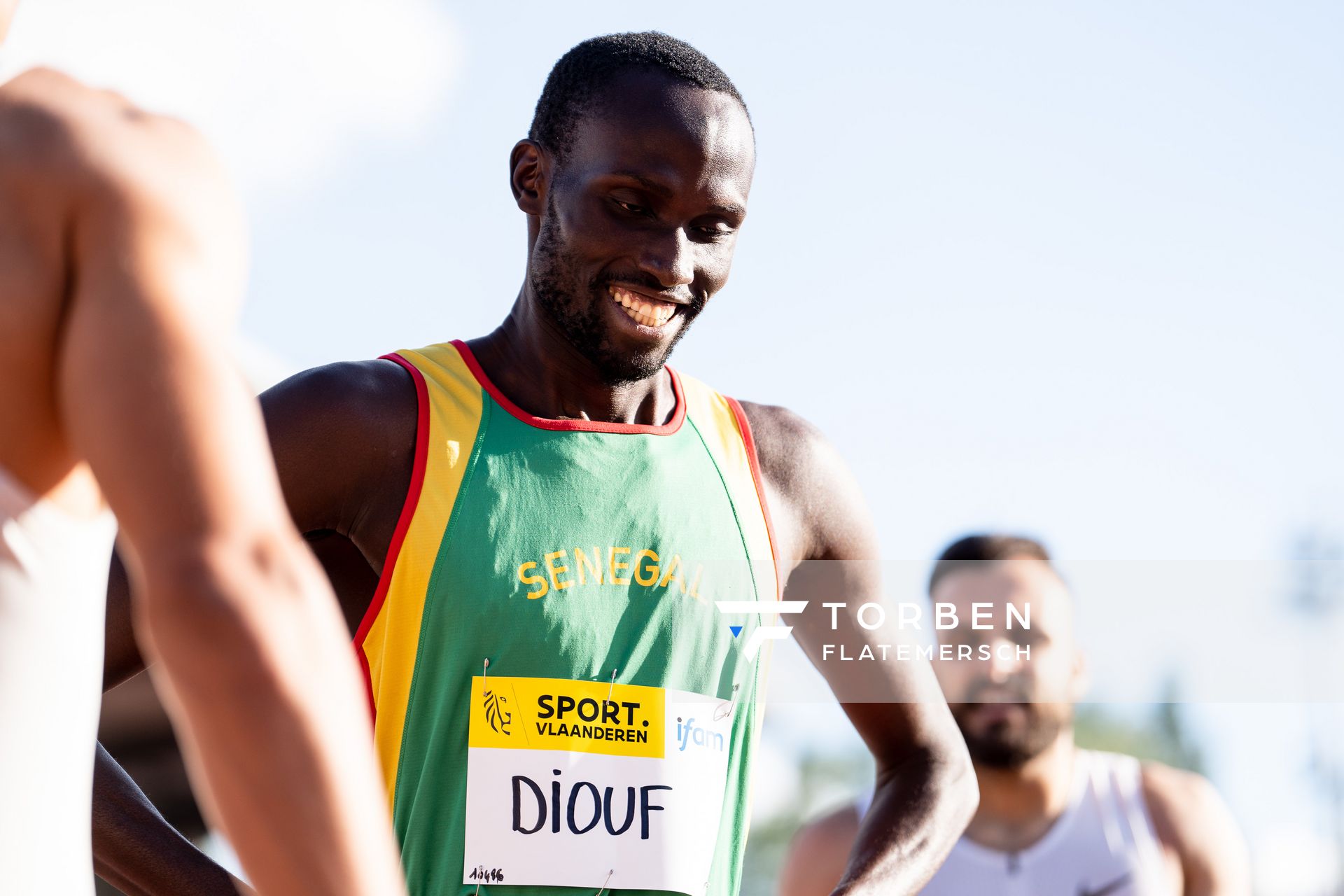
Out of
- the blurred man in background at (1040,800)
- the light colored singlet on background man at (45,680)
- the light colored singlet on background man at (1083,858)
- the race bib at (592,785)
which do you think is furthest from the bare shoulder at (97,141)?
the blurred man in background at (1040,800)

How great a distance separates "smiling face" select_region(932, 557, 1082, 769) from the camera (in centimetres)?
514

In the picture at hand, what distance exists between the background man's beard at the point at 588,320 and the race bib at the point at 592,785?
56 centimetres

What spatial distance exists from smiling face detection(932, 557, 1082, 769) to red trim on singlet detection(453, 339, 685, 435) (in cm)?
266

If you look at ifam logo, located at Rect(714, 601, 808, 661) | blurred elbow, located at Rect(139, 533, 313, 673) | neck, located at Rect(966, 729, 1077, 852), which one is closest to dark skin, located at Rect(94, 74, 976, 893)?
ifam logo, located at Rect(714, 601, 808, 661)

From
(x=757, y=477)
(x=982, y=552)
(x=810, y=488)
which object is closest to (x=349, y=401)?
(x=757, y=477)

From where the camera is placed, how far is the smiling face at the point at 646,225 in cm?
265

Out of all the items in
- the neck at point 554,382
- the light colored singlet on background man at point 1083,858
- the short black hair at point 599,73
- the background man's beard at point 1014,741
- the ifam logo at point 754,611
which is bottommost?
the light colored singlet on background man at point 1083,858

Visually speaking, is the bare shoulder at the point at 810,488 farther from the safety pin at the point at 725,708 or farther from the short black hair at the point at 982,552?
the short black hair at the point at 982,552

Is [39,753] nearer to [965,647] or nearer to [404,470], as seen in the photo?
[404,470]

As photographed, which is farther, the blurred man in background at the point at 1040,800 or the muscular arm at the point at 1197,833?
the muscular arm at the point at 1197,833

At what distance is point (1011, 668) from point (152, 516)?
4.57 metres

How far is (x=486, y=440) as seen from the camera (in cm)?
258

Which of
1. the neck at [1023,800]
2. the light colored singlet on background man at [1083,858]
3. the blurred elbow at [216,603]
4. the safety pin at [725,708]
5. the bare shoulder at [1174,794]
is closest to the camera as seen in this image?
the blurred elbow at [216,603]

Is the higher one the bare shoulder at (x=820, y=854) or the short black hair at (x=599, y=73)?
the short black hair at (x=599, y=73)
